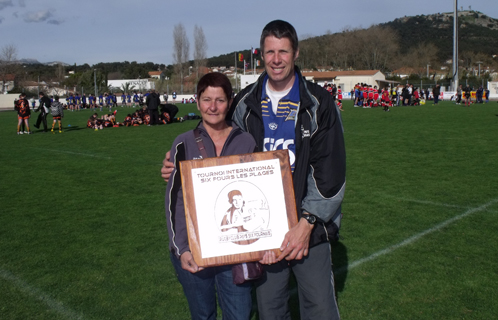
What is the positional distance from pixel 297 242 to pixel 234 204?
15.4 inches

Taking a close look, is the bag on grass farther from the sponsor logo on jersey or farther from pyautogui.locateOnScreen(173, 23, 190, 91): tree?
pyautogui.locateOnScreen(173, 23, 190, 91): tree

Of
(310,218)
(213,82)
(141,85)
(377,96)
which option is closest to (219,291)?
(310,218)

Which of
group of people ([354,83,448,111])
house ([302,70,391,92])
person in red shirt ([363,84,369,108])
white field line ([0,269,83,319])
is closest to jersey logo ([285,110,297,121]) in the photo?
white field line ([0,269,83,319])

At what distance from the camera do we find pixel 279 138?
106 inches

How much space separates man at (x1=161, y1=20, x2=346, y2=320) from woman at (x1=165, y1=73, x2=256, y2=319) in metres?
0.15

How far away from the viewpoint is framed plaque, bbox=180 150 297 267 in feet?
7.54

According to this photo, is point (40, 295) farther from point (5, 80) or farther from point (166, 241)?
point (5, 80)

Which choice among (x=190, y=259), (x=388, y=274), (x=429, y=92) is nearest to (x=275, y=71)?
(x=190, y=259)

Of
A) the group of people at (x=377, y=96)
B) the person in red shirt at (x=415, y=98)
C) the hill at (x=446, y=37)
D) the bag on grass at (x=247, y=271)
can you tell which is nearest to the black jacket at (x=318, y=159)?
the bag on grass at (x=247, y=271)

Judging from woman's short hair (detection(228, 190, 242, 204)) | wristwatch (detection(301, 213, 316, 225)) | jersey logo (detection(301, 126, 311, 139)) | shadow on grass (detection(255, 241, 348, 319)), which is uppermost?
jersey logo (detection(301, 126, 311, 139))

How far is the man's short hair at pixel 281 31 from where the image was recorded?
2.56 m

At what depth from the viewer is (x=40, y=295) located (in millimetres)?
4098

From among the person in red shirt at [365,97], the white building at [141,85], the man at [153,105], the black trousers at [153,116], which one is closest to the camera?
the man at [153,105]

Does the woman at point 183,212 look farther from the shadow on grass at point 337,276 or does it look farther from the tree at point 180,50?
the tree at point 180,50
